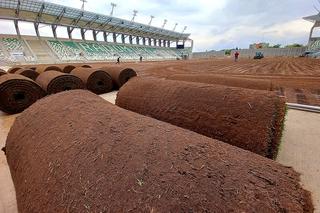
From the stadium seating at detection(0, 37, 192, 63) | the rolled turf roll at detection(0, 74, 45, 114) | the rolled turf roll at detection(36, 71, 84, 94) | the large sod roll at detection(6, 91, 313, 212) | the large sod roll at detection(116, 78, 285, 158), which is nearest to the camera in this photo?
the large sod roll at detection(6, 91, 313, 212)

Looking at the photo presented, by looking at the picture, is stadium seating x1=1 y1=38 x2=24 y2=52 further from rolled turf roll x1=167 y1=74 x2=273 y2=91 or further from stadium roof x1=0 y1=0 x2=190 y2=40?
rolled turf roll x1=167 y1=74 x2=273 y2=91

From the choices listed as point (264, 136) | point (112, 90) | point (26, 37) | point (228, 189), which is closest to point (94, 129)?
point (228, 189)

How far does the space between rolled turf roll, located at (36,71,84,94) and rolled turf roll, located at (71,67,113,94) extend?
0.84 meters

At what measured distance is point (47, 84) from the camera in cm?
690

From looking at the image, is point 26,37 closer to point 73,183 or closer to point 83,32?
point 83,32

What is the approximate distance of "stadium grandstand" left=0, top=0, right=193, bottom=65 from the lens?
31.4 meters

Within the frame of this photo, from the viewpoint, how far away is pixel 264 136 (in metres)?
2.61

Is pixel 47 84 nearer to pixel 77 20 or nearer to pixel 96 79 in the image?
pixel 96 79

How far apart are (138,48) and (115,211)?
61599 mm

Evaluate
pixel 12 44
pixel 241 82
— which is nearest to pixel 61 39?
pixel 12 44

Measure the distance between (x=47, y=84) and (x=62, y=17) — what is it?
4008cm

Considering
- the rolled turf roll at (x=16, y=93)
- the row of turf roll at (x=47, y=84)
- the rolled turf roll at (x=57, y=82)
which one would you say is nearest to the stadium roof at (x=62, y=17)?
the row of turf roll at (x=47, y=84)

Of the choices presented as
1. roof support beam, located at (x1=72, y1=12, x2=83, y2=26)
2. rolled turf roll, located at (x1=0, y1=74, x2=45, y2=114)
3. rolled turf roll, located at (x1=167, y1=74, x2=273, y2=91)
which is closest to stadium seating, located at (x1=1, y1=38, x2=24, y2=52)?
roof support beam, located at (x1=72, y1=12, x2=83, y2=26)

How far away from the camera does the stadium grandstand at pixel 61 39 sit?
31.4 meters
